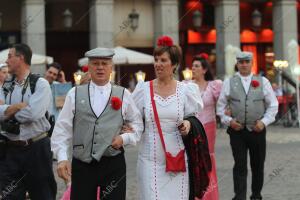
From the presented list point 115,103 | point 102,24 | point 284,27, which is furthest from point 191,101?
point 284,27

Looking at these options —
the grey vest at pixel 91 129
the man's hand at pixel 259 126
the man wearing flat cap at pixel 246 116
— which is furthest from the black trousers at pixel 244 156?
the grey vest at pixel 91 129

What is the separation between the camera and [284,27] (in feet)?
108

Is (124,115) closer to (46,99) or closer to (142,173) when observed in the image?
(142,173)

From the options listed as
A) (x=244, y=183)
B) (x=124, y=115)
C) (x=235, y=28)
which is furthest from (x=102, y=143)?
(x=235, y=28)

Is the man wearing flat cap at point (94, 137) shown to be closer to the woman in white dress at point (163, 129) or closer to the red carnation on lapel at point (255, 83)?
the woman in white dress at point (163, 129)

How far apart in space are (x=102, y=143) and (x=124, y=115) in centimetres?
35

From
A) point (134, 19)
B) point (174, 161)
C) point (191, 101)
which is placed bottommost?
point (174, 161)

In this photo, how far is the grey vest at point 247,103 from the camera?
9539 mm

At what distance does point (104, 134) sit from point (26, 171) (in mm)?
1656

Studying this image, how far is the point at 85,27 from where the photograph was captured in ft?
109

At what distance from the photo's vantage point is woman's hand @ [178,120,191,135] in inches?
236

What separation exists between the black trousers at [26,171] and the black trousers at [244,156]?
3229mm

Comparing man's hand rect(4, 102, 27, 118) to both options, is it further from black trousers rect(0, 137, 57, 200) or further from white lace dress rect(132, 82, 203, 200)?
white lace dress rect(132, 82, 203, 200)

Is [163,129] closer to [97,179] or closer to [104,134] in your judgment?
[104,134]
